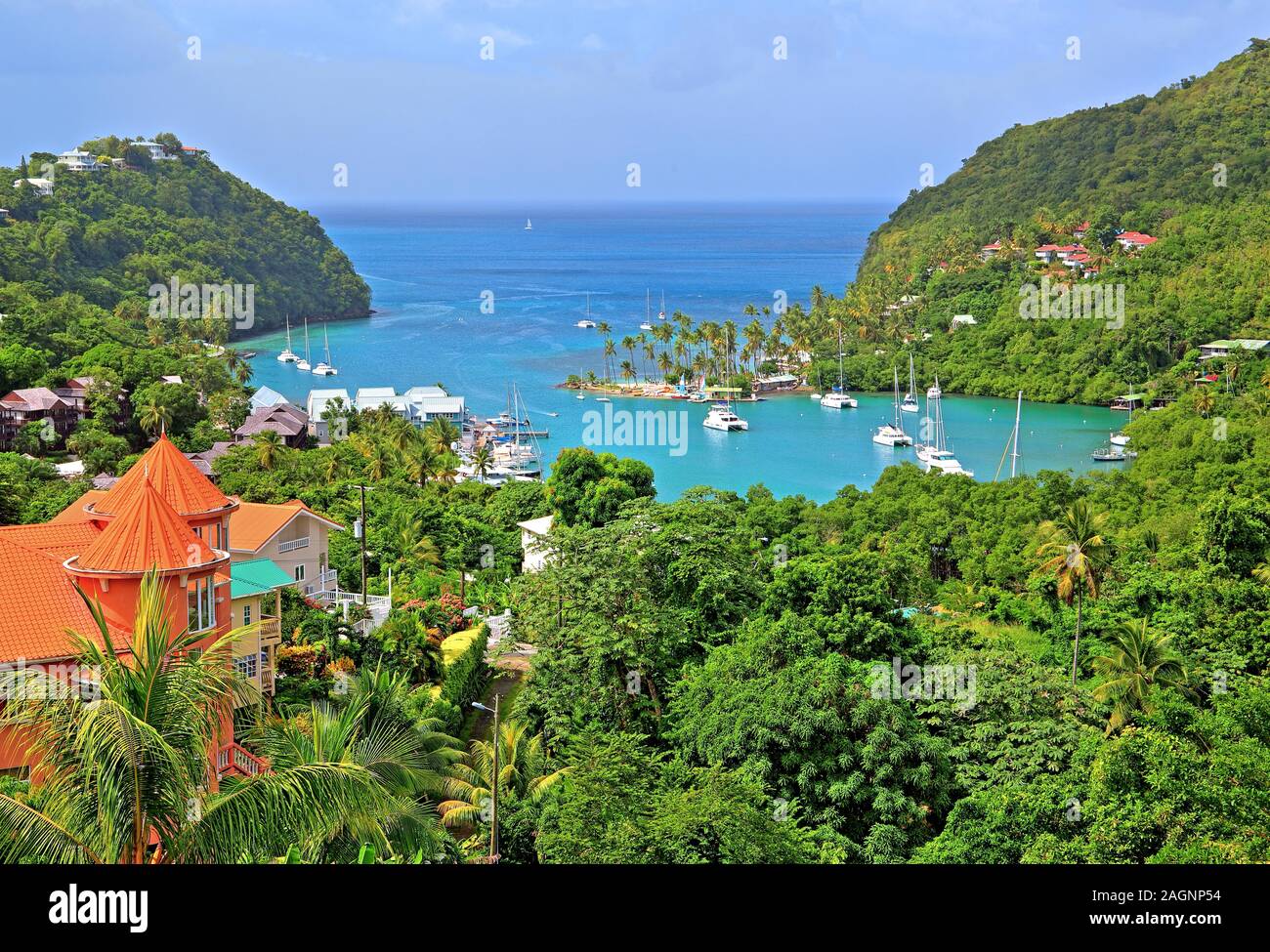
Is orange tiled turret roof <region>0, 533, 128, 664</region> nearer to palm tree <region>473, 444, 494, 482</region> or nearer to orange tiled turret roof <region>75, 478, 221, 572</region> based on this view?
orange tiled turret roof <region>75, 478, 221, 572</region>

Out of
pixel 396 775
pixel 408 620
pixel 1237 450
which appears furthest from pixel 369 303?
pixel 396 775

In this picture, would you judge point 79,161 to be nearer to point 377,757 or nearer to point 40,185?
point 40,185

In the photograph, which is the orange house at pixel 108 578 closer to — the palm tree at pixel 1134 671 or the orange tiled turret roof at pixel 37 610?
the orange tiled turret roof at pixel 37 610

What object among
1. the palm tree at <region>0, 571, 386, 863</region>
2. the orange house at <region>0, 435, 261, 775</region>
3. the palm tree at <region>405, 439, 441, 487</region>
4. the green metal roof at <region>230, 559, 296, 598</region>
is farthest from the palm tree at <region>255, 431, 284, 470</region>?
the palm tree at <region>0, 571, 386, 863</region>

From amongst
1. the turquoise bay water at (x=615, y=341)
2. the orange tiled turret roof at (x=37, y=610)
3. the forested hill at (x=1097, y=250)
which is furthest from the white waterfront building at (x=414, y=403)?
the orange tiled turret roof at (x=37, y=610)

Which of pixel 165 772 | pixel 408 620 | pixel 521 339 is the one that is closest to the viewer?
pixel 165 772
